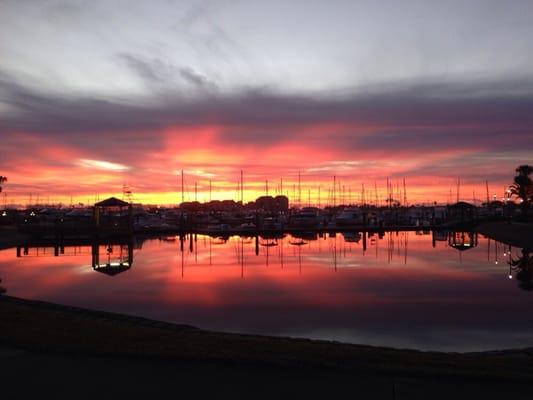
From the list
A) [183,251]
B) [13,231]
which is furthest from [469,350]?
[13,231]

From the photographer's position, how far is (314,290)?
71.6ft

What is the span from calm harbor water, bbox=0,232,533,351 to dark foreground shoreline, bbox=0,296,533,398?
3969mm

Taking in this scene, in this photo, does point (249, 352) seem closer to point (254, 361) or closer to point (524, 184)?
point (254, 361)

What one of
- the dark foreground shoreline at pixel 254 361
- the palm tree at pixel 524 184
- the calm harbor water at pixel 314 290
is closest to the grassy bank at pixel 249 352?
the dark foreground shoreline at pixel 254 361

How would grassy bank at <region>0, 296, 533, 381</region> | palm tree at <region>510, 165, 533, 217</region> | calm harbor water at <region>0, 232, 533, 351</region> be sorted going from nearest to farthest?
grassy bank at <region>0, 296, 533, 381</region>, calm harbor water at <region>0, 232, 533, 351</region>, palm tree at <region>510, 165, 533, 217</region>

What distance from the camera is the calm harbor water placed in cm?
1456

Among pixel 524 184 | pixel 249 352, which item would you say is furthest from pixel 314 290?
pixel 524 184

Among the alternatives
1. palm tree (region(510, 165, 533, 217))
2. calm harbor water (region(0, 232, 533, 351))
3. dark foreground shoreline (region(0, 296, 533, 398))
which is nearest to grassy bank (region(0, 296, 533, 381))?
dark foreground shoreline (region(0, 296, 533, 398))

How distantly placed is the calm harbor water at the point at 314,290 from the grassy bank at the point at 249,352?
146 inches

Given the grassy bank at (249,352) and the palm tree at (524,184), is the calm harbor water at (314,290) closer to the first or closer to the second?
the grassy bank at (249,352)

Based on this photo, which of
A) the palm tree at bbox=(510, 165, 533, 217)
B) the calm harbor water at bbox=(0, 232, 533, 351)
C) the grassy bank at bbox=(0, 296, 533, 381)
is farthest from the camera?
the palm tree at bbox=(510, 165, 533, 217)

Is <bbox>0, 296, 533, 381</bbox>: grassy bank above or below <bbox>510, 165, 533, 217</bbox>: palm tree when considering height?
below

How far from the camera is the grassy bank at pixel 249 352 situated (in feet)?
25.8

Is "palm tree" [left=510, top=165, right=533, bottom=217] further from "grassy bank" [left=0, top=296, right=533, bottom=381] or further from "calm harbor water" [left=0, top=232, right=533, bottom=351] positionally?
"grassy bank" [left=0, top=296, right=533, bottom=381]
